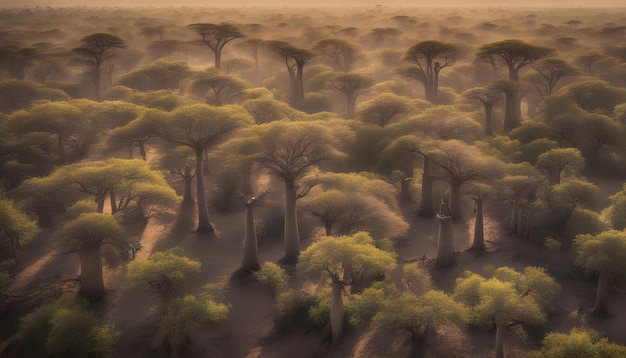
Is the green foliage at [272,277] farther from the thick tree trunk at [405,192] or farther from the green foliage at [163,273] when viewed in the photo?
the thick tree trunk at [405,192]

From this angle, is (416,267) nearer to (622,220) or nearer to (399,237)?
(399,237)

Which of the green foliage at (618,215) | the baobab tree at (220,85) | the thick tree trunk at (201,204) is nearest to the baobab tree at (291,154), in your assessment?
the thick tree trunk at (201,204)

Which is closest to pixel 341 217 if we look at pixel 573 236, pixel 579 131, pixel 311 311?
pixel 311 311

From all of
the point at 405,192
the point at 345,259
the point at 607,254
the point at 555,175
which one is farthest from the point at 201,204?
the point at 555,175

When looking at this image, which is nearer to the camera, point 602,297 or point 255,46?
point 602,297

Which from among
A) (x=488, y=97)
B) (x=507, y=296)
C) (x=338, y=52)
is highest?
(x=338, y=52)

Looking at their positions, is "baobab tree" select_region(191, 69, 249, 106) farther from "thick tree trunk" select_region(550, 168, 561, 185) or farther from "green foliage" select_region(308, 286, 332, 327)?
"green foliage" select_region(308, 286, 332, 327)

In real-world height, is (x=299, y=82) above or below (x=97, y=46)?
below

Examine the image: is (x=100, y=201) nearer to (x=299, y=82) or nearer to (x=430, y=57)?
(x=299, y=82)

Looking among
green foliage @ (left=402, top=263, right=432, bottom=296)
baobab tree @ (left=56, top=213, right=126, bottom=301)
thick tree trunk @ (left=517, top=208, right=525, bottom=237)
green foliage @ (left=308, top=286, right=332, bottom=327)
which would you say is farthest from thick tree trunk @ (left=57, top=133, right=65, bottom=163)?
thick tree trunk @ (left=517, top=208, right=525, bottom=237)
